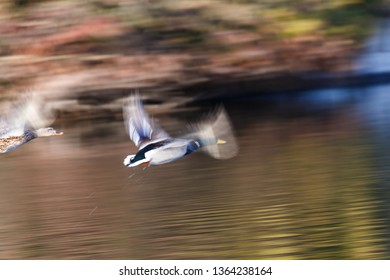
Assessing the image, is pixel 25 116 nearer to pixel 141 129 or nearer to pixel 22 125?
pixel 22 125

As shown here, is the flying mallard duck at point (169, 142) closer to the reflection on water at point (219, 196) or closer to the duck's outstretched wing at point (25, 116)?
the reflection on water at point (219, 196)

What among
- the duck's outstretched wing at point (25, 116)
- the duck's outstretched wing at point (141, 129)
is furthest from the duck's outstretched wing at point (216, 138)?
the duck's outstretched wing at point (25, 116)

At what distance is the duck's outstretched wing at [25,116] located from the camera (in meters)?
4.41

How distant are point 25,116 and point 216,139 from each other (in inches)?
44.1

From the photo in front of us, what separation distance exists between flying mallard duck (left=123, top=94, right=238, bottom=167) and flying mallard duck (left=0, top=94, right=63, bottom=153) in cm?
50

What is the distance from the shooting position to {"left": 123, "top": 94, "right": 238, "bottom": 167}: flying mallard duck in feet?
13.0

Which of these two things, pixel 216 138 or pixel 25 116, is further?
pixel 25 116

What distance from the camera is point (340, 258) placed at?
3.33 m

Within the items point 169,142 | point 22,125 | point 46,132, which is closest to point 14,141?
point 22,125

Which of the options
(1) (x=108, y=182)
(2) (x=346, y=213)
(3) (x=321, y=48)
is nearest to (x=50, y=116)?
(1) (x=108, y=182)

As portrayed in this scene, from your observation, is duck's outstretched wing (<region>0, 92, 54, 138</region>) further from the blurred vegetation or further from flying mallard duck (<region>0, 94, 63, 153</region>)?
the blurred vegetation

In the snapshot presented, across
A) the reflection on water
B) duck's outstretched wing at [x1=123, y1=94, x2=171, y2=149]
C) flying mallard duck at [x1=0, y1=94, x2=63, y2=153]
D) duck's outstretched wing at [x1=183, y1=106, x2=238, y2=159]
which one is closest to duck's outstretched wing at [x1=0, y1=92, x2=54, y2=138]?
flying mallard duck at [x1=0, y1=94, x2=63, y2=153]

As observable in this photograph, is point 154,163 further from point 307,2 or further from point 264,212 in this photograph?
point 307,2

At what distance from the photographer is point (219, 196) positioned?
12.6ft
